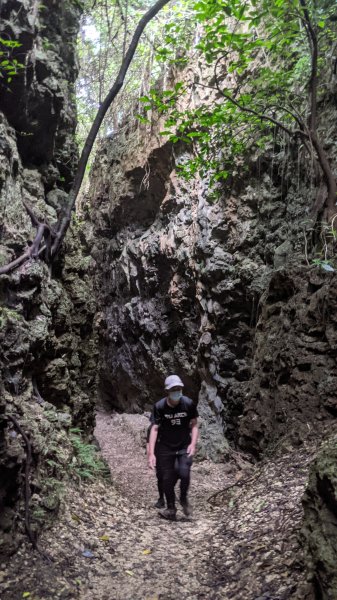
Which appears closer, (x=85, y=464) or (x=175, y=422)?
(x=175, y=422)

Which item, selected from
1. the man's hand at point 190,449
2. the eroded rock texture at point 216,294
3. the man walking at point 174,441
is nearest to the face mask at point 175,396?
the man walking at point 174,441

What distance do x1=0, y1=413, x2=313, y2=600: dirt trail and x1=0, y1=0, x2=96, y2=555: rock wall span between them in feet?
1.09

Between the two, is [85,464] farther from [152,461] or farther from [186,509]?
[186,509]

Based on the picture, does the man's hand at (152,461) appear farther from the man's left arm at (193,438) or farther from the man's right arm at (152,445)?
the man's left arm at (193,438)

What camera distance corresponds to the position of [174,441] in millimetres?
4680

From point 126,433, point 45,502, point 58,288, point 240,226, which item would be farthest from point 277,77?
point 126,433

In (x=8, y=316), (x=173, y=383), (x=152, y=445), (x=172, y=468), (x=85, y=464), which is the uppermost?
(x=8, y=316)

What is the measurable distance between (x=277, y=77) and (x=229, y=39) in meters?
1.30

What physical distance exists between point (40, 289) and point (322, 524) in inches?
182

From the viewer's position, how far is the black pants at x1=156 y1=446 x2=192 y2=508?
462 centimetres

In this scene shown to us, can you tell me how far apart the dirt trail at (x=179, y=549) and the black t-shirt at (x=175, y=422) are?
833 mm

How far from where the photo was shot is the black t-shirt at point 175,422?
465 cm

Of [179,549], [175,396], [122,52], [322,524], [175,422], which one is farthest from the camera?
[122,52]

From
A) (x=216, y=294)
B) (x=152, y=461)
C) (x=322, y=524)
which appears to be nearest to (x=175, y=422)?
(x=152, y=461)
